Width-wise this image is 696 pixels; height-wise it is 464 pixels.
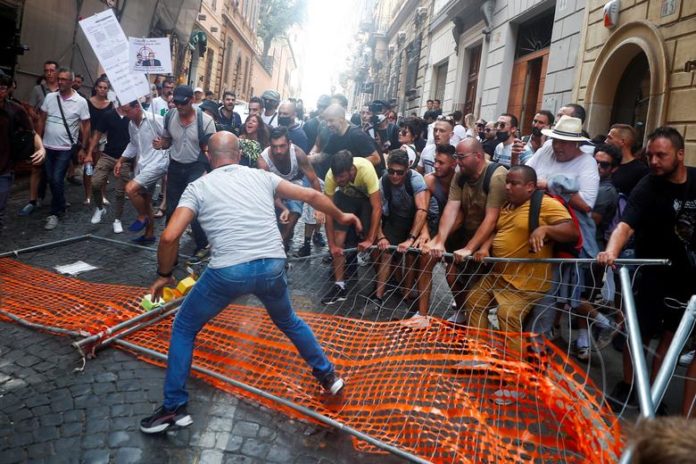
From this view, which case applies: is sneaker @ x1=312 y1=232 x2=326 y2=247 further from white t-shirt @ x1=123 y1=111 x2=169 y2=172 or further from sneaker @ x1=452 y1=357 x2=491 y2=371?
sneaker @ x1=452 y1=357 x2=491 y2=371

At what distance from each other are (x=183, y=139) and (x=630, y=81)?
6680 mm

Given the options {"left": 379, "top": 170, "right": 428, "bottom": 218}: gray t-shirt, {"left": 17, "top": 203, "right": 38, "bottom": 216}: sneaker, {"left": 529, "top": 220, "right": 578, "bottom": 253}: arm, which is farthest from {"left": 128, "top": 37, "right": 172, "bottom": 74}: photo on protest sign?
{"left": 529, "top": 220, "right": 578, "bottom": 253}: arm

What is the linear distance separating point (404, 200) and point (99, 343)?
120 inches

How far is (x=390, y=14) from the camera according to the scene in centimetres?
3353

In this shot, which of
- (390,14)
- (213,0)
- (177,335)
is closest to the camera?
(177,335)

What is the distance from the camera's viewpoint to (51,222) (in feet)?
22.9

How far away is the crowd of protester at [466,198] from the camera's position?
3670mm

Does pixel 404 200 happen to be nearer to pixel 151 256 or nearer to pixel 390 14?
pixel 151 256

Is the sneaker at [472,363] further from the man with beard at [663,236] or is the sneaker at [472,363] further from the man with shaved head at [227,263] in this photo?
the man with shaved head at [227,263]

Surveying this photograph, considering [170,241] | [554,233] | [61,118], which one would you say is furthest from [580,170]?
[61,118]

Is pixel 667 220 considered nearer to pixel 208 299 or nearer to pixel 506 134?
pixel 208 299

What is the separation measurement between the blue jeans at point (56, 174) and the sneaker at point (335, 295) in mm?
4100

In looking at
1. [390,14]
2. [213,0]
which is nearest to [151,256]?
[213,0]

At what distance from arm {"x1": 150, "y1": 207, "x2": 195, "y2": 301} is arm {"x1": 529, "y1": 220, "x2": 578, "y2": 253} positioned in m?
2.37
